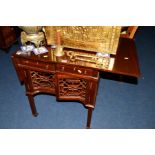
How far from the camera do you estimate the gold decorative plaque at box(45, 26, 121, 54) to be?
1511 millimetres

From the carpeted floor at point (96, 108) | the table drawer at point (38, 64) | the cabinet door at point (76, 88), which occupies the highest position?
the table drawer at point (38, 64)

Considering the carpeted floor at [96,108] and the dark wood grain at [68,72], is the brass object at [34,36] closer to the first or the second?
the dark wood grain at [68,72]

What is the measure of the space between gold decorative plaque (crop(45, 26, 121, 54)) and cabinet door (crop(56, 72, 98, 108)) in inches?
10.7

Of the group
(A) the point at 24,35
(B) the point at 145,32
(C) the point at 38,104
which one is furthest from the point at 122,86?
(B) the point at 145,32

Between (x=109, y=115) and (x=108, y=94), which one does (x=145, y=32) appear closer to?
(x=108, y=94)

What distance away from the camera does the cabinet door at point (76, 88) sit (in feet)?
5.24

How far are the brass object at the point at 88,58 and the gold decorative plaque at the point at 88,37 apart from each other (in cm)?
6

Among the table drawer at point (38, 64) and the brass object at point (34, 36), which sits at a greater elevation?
the brass object at point (34, 36)

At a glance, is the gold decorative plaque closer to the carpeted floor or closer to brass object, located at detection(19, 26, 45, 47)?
brass object, located at detection(19, 26, 45, 47)

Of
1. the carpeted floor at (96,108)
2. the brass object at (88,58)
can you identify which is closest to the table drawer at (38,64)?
the brass object at (88,58)

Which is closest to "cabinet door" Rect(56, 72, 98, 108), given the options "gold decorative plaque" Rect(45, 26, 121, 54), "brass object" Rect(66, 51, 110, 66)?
"brass object" Rect(66, 51, 110, 66)

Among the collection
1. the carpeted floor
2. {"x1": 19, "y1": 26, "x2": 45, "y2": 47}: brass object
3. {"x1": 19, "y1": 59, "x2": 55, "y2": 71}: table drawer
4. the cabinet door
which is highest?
{"x1": 19, "y1": 26, "x2": 45, "y2": 47}: brass object

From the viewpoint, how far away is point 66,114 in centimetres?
220

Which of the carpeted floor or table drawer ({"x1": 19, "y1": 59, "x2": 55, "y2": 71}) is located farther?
the carpeted floor
